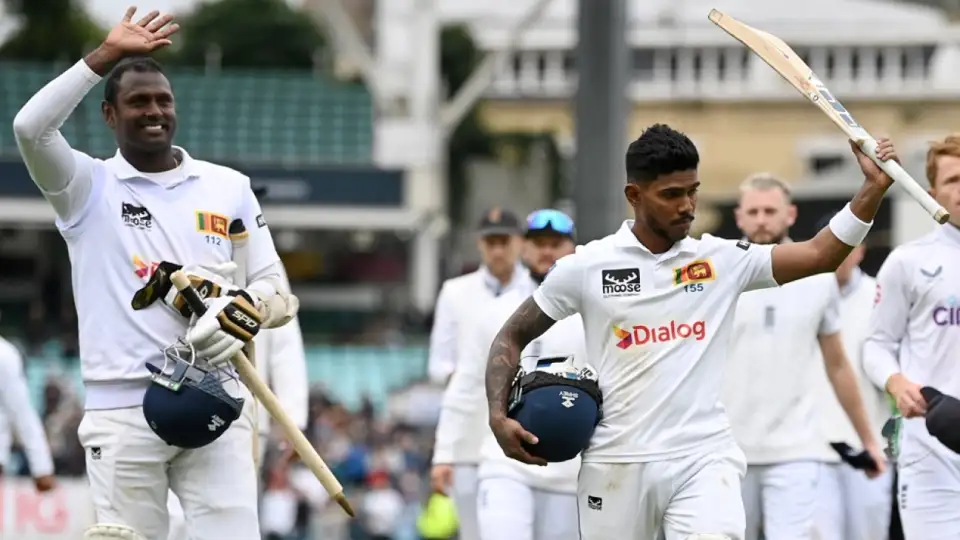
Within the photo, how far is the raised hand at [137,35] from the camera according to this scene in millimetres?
6887

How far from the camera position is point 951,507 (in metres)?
8.11

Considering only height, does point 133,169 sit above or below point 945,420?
above

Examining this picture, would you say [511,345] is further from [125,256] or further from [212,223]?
[125,256]

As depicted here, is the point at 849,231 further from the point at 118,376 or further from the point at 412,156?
the point at 412,156

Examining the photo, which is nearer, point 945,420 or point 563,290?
point 563,290

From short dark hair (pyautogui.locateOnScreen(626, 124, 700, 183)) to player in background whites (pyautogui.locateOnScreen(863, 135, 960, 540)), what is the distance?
1.74 m

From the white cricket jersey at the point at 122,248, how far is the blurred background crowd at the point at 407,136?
0.39 feet

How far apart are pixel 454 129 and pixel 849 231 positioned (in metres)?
49.1

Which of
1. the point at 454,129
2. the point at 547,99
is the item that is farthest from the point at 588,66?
the point at 547,99

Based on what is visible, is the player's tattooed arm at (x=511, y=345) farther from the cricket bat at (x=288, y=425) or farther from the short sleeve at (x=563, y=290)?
the cricket bat at (x=288, y=425)

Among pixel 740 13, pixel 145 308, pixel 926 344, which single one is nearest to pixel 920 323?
pixel 926 344

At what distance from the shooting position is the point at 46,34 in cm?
5897

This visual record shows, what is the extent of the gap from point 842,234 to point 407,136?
35385 mm

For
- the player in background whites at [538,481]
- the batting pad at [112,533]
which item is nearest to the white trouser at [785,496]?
the player in background whites at [538,481]
